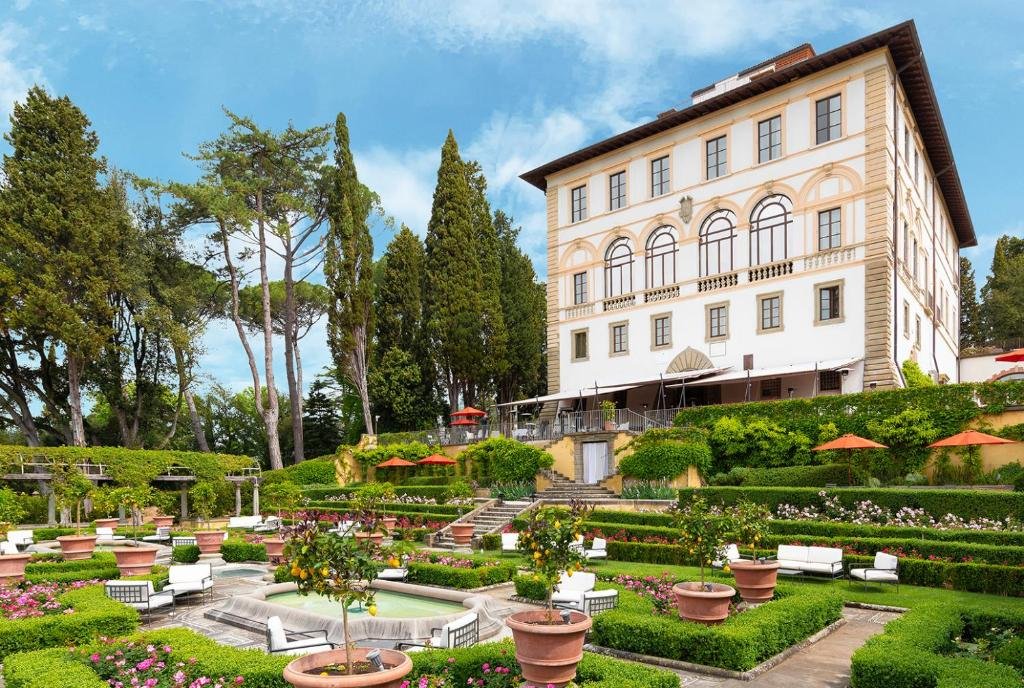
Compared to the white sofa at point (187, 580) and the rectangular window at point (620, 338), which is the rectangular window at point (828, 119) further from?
the white sofa at point (187, 580)

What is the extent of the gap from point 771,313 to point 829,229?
12.0 ft

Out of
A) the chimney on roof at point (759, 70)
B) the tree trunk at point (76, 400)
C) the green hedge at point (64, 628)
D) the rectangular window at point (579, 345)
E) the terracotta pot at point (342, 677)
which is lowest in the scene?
the green hedge at point (64, 628)

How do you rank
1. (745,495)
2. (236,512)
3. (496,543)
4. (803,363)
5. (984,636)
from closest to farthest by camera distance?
(984,636), (745,495), (496,543), (803,363), (236,512)

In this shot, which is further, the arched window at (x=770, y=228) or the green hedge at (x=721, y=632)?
the arched window at (x=770, y=228)

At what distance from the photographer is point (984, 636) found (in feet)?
31.7

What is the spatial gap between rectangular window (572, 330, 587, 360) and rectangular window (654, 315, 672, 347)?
3.92m

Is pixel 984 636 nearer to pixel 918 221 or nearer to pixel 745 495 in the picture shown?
pixel 745 495

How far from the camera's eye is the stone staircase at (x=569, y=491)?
26277mm

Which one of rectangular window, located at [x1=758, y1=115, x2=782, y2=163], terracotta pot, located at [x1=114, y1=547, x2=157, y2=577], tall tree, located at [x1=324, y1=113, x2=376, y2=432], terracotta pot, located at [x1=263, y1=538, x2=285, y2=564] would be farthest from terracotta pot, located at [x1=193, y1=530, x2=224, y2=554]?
rectangular window, located at [x1=758, y1=115, x2=782, y2=163]

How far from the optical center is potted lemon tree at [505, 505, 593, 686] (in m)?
7.68

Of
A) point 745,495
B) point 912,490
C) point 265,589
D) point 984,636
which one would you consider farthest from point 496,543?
point 984,636

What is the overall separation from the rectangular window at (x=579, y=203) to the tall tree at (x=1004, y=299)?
29023 millimetres

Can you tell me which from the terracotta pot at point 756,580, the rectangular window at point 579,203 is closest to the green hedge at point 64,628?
the terracotta pot at point 756,580

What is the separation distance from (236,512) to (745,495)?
83.8ft
